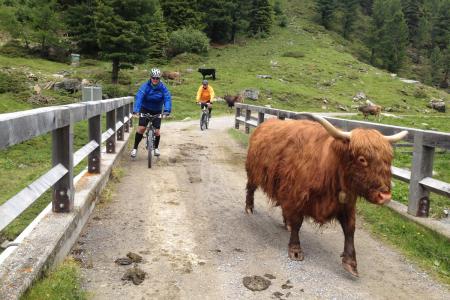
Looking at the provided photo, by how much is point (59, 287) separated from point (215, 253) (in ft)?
5.55

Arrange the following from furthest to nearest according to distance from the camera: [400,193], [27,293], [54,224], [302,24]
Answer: [302,24] < [400,193] < [54,224] < [27,293]

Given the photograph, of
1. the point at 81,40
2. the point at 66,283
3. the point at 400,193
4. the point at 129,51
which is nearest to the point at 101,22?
the point at 129,51

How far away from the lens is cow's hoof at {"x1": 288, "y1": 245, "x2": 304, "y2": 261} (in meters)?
4.60

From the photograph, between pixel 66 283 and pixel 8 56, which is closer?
pixel 66 283

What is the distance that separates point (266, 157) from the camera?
213 inches

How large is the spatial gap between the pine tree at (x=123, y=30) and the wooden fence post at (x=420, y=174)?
85.7 feet

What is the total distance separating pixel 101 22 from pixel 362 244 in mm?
27332

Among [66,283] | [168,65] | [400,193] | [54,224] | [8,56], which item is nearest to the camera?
[66,283]

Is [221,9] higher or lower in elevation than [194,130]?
higher

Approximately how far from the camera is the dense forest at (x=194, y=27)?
30562 mm

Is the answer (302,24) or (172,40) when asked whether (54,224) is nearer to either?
(172,40)

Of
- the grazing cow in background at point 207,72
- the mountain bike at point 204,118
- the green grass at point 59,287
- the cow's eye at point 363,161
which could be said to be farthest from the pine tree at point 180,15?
the green grass at point 59,287

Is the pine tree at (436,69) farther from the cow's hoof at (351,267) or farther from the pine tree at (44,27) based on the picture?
the cow's hoof at (351,267)

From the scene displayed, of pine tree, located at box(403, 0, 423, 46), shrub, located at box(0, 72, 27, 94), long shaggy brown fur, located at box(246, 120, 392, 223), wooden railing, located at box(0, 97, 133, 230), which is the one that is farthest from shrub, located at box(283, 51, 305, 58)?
pine tree, located at box(403, 0, 423, 46)
